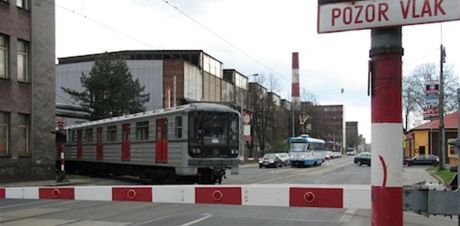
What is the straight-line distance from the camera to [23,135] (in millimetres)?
31375

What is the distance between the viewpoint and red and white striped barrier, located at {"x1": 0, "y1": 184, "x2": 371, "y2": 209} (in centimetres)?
579

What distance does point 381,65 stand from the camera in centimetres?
378

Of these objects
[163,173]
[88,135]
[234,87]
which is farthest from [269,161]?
[234,87]

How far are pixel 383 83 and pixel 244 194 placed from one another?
2.97 m

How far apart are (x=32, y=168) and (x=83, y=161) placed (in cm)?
447

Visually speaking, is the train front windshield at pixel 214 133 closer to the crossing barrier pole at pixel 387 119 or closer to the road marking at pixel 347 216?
the road marking at pixel 347 216

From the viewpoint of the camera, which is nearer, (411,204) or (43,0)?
(411,204)

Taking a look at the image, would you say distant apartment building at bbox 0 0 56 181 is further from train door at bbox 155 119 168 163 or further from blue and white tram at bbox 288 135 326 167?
blue and white tram at bbox 288 135 326 167

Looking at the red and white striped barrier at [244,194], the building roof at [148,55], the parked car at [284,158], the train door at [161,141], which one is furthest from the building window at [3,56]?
the building roof at [148,55]

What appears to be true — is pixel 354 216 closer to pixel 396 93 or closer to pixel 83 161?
pixel 396 93

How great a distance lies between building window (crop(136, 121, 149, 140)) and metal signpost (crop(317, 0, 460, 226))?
75.0ft

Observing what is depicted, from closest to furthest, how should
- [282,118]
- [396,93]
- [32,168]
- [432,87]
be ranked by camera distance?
[396,93]
[32,168]
[432,87]
[282,118]

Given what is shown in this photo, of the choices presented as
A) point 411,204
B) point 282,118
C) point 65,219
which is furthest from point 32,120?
point 282,118

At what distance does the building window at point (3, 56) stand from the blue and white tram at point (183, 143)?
689 centimetres
